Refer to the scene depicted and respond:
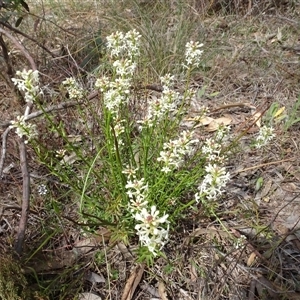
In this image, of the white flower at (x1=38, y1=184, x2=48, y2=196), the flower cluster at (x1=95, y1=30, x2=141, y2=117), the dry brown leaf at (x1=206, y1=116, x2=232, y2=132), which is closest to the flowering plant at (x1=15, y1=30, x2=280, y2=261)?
the flower cluster at (x1=95, y1=30, x2=141, y2=117)

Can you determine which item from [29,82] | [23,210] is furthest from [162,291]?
[29,82]

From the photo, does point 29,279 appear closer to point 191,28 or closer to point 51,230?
point 51,230

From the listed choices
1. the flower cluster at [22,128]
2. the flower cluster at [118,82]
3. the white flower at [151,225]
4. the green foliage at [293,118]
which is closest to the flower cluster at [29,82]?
the flower cluster at [22,128]

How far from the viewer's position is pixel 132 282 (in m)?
1.81

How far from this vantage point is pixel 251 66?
123 inches

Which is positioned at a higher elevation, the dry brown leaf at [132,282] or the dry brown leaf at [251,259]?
the dry brown leaf at [132,282]

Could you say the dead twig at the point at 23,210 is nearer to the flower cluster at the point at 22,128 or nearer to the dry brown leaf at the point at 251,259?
the flower cluster at the point at 22,128

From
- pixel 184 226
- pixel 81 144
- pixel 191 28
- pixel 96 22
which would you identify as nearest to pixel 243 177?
pixel 184 226

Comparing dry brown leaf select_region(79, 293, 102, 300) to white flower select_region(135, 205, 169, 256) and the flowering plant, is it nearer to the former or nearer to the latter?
the flowering plant

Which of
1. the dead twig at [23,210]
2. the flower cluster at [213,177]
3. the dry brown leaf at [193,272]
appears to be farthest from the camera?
the dry brown leaf at [193,272]

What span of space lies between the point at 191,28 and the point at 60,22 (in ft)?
4.64

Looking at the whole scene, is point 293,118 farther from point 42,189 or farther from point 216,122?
point 42,189

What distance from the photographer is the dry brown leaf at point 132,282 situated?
1.77 metres

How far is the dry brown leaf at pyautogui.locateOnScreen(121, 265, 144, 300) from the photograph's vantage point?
1.77 metres
